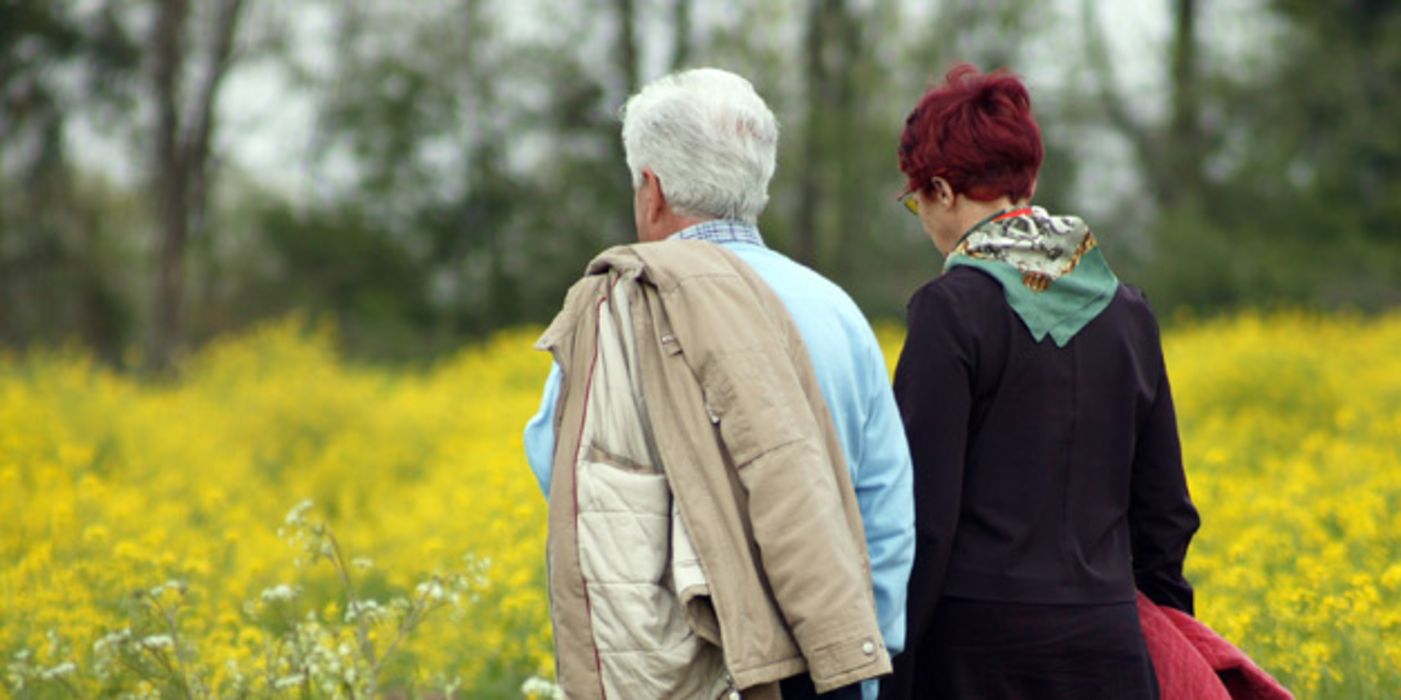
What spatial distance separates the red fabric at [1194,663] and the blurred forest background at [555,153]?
21.4 meters

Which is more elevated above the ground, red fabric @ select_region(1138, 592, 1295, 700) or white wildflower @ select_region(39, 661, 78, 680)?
red fabric @ select_region(1138, 592, 1295, 700)

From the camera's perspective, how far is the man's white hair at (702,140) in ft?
8.14

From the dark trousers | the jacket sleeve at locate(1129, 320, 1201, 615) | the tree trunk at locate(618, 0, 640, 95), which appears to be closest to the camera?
the dark trousers

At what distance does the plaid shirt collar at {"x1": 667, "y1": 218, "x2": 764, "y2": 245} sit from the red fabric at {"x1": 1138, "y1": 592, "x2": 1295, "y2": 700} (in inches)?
41.5

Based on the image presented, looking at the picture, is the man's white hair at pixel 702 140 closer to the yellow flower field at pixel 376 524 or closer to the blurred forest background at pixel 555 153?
the yellow flower field at pixel 376 524

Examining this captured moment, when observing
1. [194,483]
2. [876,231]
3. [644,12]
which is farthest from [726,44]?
[194,483]

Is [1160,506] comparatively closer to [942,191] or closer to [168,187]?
[942,191]

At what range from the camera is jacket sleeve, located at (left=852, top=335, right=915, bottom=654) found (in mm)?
2457

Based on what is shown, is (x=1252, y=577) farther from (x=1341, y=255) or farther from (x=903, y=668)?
(x=1341, y=255)

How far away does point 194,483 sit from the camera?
32.3 ft

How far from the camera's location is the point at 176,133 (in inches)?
896

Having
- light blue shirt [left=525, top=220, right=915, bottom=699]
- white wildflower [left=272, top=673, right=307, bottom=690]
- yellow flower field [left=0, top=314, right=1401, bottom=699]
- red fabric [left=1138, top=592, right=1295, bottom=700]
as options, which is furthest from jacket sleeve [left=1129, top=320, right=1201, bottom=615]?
white wildflower [left=272, top=673, right=307, bottom=690]

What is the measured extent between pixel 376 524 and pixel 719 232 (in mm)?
7449

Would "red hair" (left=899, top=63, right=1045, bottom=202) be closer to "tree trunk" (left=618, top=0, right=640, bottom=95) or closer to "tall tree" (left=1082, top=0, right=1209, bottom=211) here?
"tall tree" (left=1082, top=0, right=1209, bottom=211)
